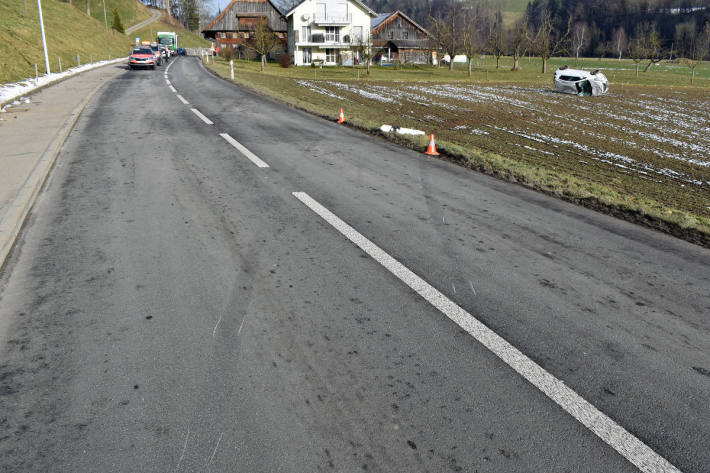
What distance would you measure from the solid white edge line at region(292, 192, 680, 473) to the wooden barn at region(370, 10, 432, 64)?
7173 cm

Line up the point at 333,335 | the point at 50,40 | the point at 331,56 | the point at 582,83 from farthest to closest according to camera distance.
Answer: the point at 331,56 → the point at 50,40 → the point at 582,83 → the point at 333,335

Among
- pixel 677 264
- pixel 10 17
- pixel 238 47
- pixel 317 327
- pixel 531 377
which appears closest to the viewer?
pixel 531 377

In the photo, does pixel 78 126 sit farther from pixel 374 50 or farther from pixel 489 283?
pixel 374 50

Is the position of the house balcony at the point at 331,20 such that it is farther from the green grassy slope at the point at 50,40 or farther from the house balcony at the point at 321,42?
the green grassy slope at the point at 50,40

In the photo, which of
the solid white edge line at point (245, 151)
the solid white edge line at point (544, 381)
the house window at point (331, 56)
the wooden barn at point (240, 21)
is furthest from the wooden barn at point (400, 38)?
the solid white edge line at point (544, 381)

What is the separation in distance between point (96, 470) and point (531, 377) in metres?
2.66

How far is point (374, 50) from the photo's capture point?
218 ft

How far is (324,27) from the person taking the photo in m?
66.1

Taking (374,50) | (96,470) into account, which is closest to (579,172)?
(96,470)

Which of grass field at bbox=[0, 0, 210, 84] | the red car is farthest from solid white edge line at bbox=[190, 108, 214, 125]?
the red car

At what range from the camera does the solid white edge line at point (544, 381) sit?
2.76m

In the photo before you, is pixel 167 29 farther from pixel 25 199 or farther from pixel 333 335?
pixel 333 335

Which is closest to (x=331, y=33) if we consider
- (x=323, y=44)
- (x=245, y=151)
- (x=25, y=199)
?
(x=323, y=44)

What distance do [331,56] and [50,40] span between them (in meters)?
35.0
